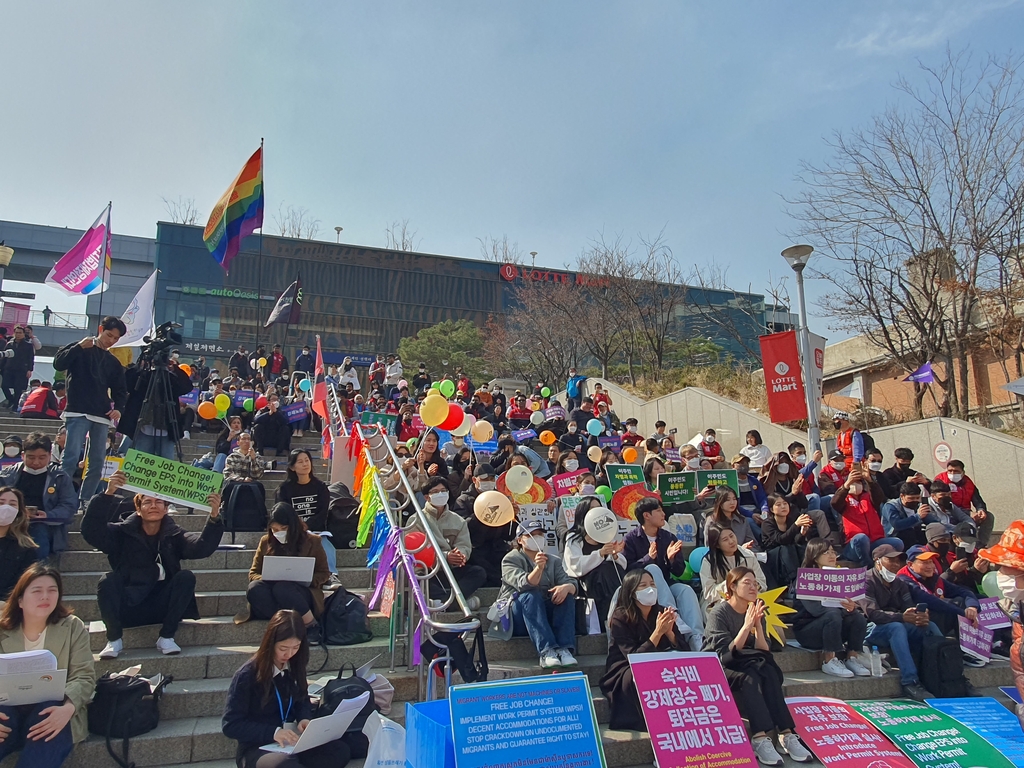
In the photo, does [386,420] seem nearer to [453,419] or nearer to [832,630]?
[453,419]

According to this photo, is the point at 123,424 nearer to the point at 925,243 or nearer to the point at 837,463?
the point at 837,463

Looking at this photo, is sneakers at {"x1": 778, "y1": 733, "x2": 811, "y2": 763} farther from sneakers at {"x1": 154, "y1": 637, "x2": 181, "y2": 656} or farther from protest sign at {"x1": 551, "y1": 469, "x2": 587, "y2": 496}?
sneakers at {"x1": 154, "y1": 637, "x2": 181, "y2": 656}

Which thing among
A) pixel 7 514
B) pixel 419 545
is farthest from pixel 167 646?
pixel 419 545

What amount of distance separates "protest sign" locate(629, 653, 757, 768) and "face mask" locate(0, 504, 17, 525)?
16.2ft

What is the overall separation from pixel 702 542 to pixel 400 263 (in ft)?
147

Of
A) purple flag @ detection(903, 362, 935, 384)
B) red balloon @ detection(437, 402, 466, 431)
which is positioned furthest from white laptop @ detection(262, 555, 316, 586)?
purple flag @ detection(903, 362, 935, 384)

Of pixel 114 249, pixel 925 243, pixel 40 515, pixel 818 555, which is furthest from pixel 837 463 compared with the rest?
pixel 114 249

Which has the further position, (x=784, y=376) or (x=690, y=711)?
(x=784, y=376)

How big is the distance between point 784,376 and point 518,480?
5.61 meters

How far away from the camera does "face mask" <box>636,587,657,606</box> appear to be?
5699mm

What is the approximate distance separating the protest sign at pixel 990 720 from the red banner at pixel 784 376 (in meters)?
5.76

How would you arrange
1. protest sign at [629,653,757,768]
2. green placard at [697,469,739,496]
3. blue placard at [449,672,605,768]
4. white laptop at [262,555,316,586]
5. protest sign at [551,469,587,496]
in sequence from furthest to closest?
green placard at [697,469,739,496] < protest sign at [551,469,587,496] < white laptop at [262,555,316,586] < protest sign at [629,653,757,768] < blue placard at [449,672,605,768]

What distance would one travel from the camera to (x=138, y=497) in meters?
5.89

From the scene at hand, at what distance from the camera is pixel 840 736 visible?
5.44m
